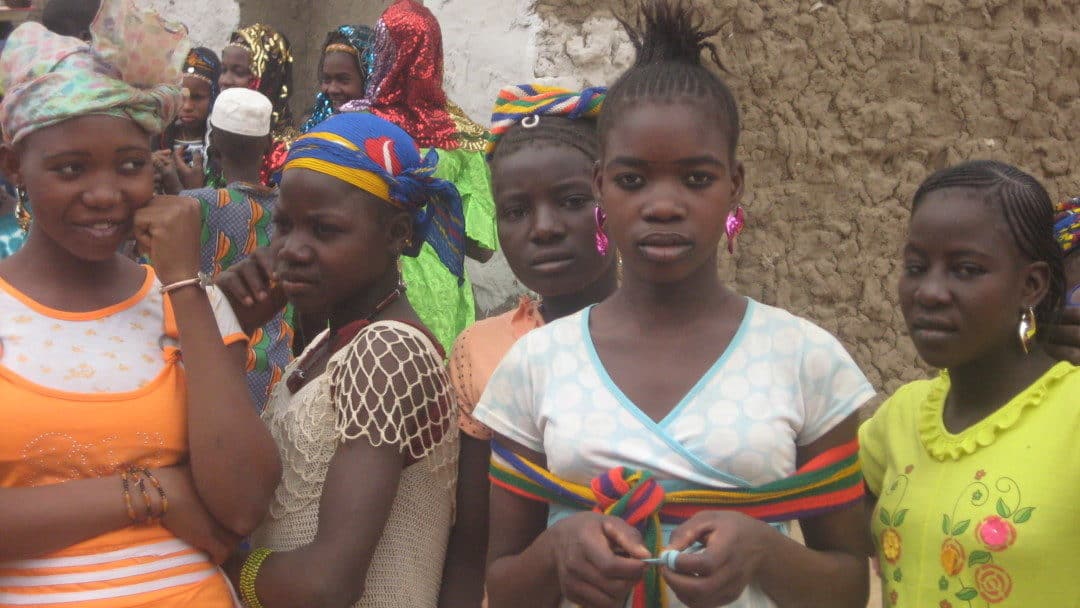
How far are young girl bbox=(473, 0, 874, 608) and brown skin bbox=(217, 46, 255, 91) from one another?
207 inches

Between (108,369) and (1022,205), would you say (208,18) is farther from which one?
(1022,205)

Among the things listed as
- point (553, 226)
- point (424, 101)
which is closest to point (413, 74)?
point (424, 101)

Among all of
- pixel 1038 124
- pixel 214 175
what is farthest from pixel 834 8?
pixel 214 175

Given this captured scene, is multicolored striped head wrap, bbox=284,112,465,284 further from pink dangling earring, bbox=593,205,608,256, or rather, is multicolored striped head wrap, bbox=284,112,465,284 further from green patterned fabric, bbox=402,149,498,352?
green patterned fabric, bbox=402,149,498,352

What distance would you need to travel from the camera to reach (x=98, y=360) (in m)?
2.11

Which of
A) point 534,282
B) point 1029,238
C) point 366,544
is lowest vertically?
point 366,544

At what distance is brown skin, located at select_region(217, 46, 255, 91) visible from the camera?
272 inches

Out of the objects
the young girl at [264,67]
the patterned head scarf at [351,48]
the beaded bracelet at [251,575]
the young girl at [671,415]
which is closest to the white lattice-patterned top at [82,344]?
the beaded bracelet at [251,575]

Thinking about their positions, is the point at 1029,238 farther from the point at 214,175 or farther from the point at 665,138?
the point at 214,175

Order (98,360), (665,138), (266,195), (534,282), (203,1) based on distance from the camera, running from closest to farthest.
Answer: (665,138)
(98,360)
(534,282)
(266,195)
(203,1)

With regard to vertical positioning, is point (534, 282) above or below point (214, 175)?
above

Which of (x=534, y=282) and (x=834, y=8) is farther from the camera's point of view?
(x=834, y=8)

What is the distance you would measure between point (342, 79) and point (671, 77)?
14.2 feet

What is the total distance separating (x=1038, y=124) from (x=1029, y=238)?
4.12m
